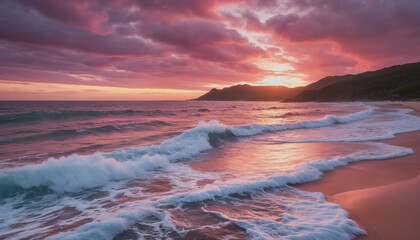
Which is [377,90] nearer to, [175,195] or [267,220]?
[267,220]

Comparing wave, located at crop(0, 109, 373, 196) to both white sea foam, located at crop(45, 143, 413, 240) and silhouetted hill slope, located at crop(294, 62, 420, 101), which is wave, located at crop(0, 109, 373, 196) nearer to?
white sea foam, located at crop(45, 143, 413, 240)

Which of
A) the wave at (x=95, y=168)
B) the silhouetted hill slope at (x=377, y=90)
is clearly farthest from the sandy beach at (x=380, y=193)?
the silhouetted hill slope at (x=377, y=90)

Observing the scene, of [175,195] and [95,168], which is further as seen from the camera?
[95,168]

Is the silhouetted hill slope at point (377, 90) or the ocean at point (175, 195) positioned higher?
the silhouetted hill slope at point (377, 90)

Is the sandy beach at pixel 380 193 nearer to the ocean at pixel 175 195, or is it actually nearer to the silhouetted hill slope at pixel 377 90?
the ocean at pixel 175 195

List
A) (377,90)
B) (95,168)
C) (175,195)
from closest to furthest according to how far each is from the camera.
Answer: (175,195), (95,168), (377,90)

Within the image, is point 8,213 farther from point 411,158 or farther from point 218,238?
point 411,158

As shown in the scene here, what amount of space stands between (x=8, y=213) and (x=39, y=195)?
3.15 ft

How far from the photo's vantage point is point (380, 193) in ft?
16.1

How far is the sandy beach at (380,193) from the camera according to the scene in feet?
11.5

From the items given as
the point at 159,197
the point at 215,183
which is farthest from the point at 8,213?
the point at 215,183

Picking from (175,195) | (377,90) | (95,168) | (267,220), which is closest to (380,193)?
(267,220)

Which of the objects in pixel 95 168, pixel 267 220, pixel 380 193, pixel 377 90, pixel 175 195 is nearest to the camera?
pixel 267 220

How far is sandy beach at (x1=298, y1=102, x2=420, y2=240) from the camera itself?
3510mm
